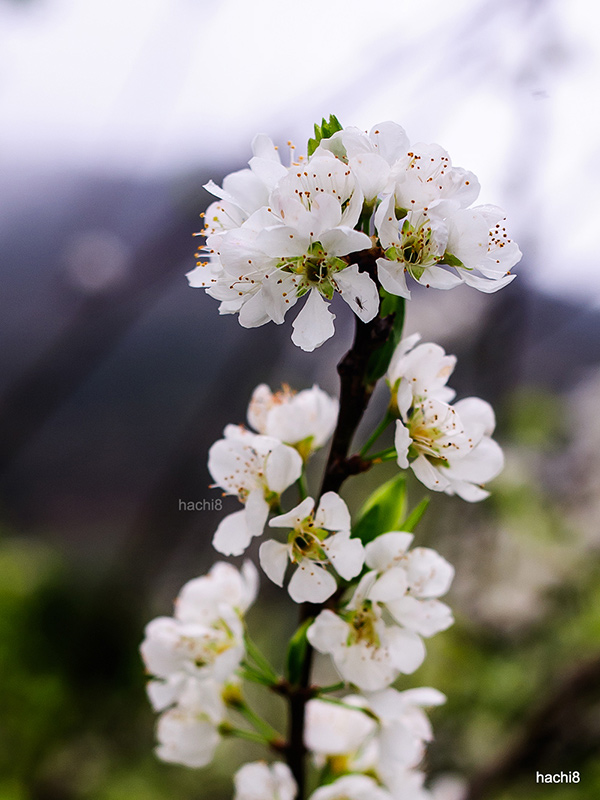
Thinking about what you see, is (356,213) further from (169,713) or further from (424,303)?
(424,303)

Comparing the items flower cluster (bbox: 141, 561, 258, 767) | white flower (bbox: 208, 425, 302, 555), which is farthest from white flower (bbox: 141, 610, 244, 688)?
white flower (bbox: 208, 425, 302, 555)

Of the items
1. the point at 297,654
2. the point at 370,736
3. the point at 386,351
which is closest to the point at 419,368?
the point at 386,351

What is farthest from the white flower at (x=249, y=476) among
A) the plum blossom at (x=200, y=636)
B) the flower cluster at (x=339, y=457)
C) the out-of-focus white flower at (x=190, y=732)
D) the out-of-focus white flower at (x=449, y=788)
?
the out-of-focus white flower at (x=449, y=788)

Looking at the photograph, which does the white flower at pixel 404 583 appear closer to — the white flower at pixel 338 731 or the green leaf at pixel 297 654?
the green leaf at pixel 297 654

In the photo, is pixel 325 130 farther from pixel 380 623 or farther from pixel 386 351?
pixel 380 623

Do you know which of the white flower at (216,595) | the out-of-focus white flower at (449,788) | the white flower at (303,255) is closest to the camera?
the white flower at (303,255)

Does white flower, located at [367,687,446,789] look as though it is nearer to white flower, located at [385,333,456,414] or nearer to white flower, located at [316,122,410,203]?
white flower, located at [385,333,456,414]
